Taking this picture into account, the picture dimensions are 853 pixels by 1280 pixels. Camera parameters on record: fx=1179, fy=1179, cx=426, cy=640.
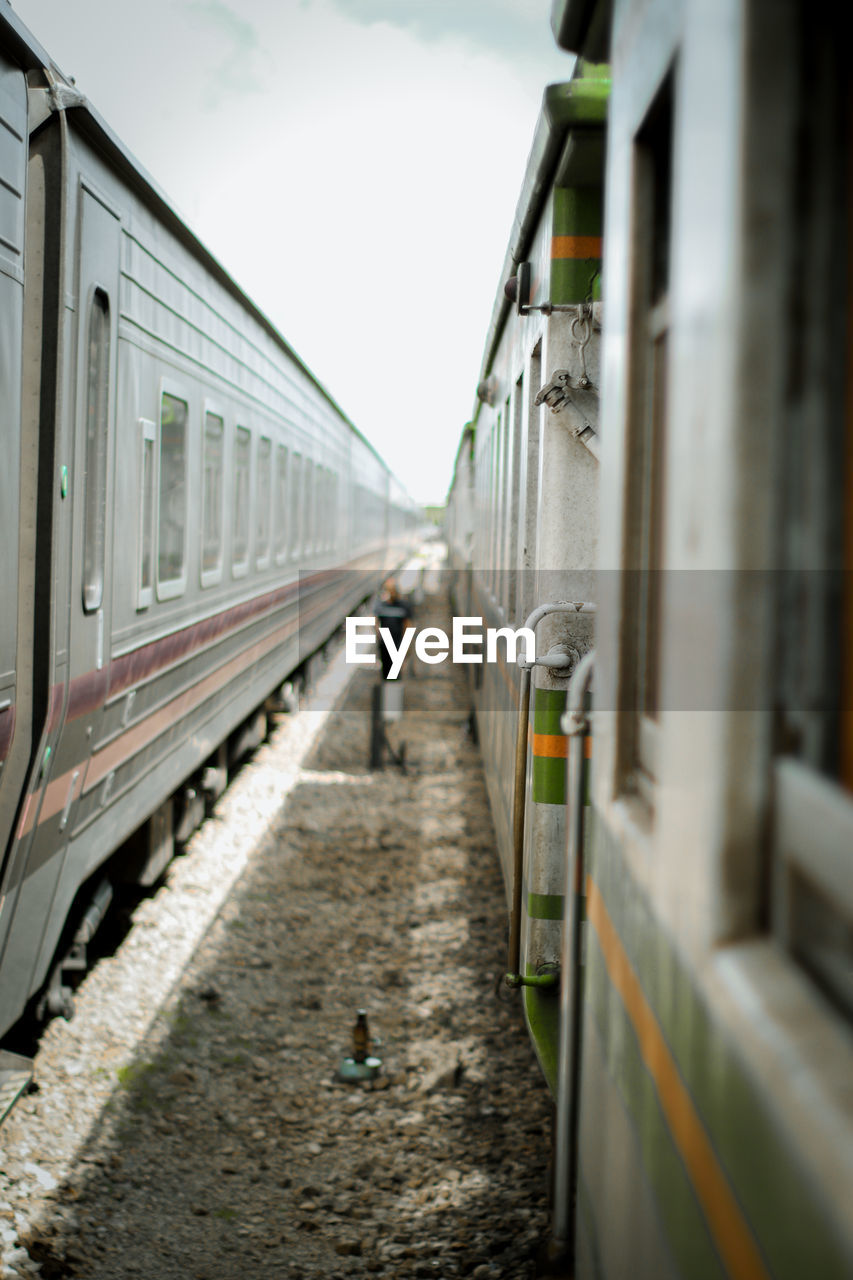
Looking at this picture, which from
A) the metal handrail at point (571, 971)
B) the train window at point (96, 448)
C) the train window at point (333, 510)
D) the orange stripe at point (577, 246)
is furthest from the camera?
the train window at point (333, 510)

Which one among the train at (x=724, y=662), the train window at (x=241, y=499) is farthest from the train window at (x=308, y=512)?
the train at (x=724, y=662)

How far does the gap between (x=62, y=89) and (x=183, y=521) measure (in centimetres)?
282

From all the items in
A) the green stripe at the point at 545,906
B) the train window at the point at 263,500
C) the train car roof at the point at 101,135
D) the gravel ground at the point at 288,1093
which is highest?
the train car roof at the point at 101,135

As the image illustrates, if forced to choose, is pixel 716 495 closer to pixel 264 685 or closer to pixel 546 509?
pixel 546 509

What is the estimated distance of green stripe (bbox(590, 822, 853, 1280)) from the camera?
1.05 m

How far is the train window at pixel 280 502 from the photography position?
1048 cm

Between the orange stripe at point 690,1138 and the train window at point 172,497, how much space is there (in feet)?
13.6

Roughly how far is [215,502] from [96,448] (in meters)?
2.94

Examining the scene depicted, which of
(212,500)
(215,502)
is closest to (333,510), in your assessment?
(215,502)

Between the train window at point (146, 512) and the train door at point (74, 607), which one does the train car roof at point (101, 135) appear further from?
the train window at point (146, 512)

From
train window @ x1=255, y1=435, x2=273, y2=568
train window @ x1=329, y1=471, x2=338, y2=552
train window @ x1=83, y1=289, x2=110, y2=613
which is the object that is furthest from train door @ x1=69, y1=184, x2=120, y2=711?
Result: train window @ x1=329, y1=471, x2=338, y2=552

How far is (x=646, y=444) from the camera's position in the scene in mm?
2031

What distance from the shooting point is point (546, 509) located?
3.79 meters

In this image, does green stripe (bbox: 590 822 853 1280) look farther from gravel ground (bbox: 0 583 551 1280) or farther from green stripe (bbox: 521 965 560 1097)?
gravel ground (bbox: 0 583 551 1280)
